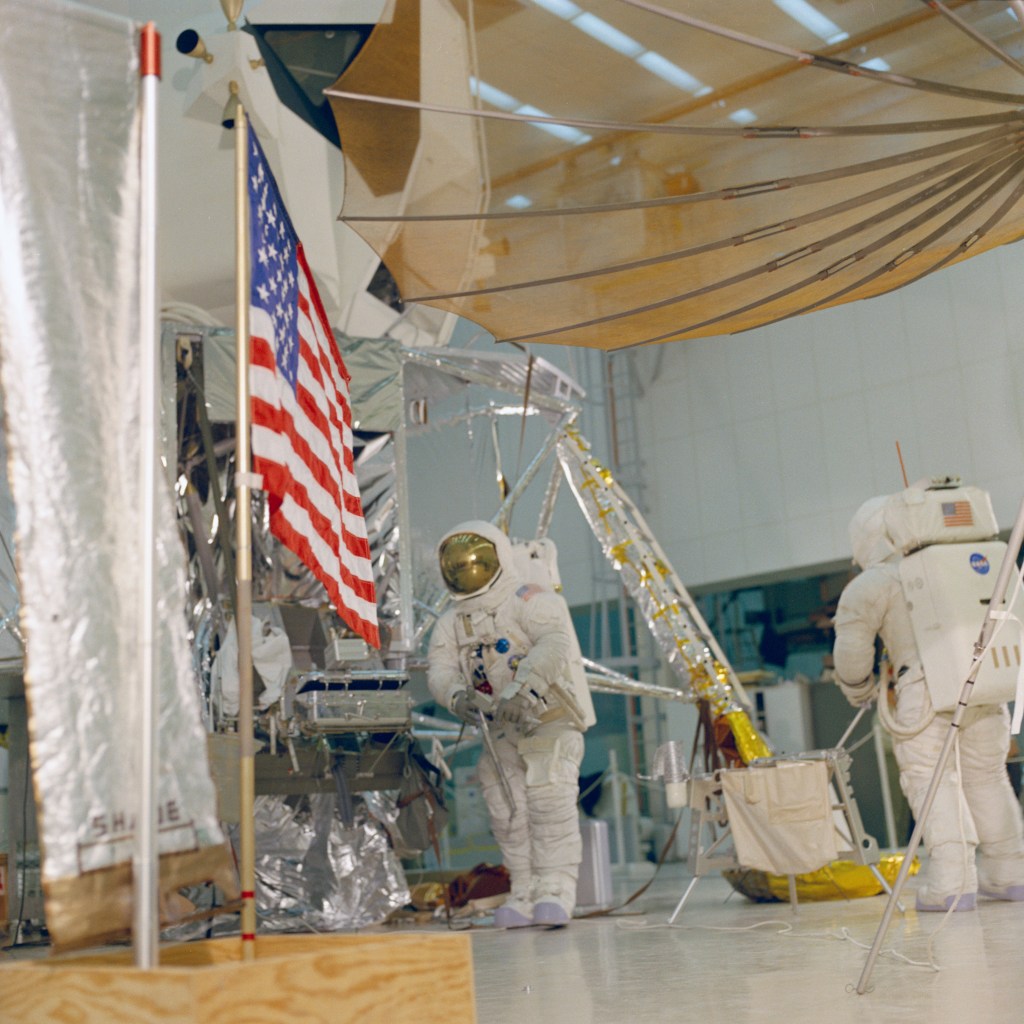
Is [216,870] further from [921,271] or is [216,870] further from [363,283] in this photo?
[363,283]

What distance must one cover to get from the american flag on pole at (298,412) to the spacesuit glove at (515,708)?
9.24 feet

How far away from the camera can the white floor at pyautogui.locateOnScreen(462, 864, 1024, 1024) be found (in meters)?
3.12

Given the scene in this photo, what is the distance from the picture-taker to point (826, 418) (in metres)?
12.1

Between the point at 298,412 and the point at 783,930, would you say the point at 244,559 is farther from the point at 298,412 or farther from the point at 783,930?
the point at 783,930

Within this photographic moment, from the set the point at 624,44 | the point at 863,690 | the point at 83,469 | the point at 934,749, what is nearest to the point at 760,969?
the point at 934,749

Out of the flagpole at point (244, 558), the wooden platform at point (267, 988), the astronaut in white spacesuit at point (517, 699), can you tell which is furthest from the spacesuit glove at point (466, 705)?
the wooden platform at point (267, 988)

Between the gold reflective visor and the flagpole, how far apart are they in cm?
420

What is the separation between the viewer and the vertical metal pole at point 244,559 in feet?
7.36

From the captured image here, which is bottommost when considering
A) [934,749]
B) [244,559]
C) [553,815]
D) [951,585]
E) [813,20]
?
[553,815]

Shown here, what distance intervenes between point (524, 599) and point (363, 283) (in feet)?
7.48

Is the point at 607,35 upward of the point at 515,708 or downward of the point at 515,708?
upward

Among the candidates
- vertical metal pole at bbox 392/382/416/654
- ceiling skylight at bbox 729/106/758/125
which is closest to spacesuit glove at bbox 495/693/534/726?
vertical metal pole at bbox 392/382/416/654

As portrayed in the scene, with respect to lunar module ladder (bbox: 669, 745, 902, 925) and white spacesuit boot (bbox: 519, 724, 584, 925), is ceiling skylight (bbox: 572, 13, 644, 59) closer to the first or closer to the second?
lunar module ladder (bbox: 669, 745, 902, 925)

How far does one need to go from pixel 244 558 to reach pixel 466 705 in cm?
422
